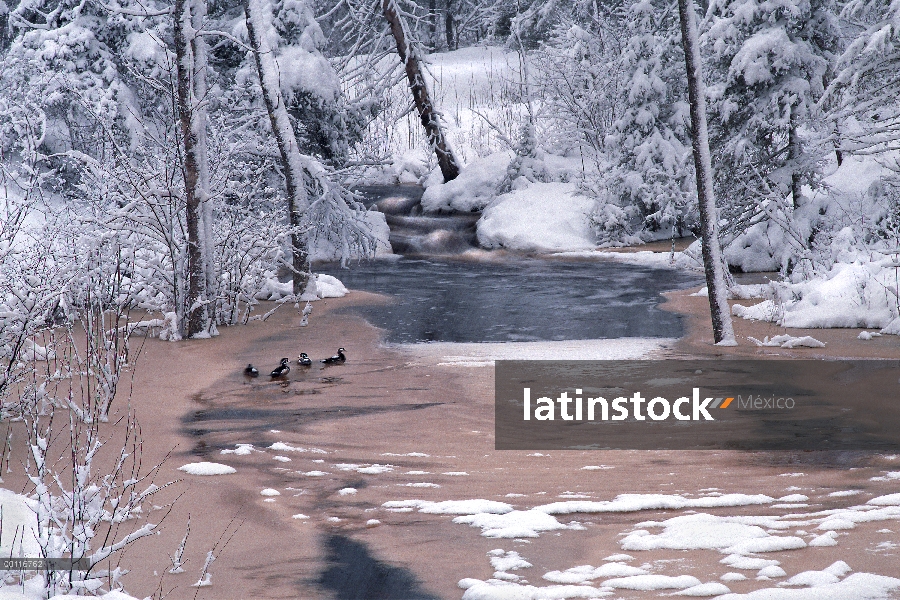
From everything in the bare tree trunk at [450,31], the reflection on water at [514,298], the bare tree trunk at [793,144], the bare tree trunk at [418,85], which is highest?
the bare tree trunk at [450,31]

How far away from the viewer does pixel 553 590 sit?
4.21 meters

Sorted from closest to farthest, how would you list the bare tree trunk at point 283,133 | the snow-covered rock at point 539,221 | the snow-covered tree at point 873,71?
1. the snow-covered tree at point 873,71
2. the bare tree trunk at point 283,133
3. the snow-covered rock at point 539,221

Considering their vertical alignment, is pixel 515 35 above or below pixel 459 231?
above

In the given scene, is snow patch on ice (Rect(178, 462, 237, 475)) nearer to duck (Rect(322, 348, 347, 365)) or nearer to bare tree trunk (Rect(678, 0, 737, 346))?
duck (Rect(322, 348, 347, 365))

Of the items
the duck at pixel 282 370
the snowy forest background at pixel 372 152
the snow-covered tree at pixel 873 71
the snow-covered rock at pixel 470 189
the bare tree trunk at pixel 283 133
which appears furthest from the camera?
the snow-covered rock at pixel 470 189

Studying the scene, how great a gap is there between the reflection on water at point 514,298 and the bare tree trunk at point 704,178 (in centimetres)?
136

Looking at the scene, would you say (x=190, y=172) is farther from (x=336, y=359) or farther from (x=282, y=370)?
→ (x=282, y=370)

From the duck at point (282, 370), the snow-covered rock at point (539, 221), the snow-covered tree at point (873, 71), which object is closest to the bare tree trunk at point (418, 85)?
the snow-covered rock at point (539, 221)

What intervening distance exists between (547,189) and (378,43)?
281 inches

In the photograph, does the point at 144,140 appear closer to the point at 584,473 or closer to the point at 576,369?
the point at 576,369

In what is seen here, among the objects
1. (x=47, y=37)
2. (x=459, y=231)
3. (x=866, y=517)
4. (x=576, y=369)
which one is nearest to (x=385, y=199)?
(x=459, y=231)

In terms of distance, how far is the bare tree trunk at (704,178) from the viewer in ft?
38.0

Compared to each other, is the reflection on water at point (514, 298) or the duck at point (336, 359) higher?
the reflection on water at point (514, 298)

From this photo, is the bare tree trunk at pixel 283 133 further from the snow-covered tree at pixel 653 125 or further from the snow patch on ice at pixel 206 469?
the snow-covered tree at pixel 653 125
